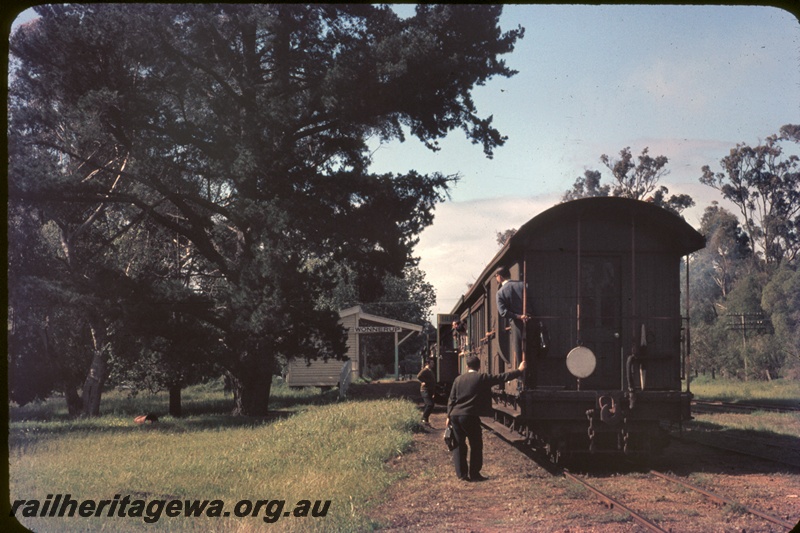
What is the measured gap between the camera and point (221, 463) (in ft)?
40.9

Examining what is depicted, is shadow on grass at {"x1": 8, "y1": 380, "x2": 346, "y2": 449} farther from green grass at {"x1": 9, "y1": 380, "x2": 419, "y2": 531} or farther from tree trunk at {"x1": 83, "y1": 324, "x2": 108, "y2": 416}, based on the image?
tree trunk at {"x1": 83, "y1": 324, "x2": 108, "y2": 416}

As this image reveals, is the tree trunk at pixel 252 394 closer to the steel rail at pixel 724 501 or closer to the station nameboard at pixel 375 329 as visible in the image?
the steel rail at pixel 724 501

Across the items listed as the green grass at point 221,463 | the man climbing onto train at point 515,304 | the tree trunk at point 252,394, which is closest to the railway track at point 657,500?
the man climbing onto train at point 515,304

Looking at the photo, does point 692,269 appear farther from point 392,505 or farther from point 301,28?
point 392,505

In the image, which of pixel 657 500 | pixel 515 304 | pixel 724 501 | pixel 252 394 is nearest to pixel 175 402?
pixel 252 394

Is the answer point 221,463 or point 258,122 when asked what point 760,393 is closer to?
point 258,122

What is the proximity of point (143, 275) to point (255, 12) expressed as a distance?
7.49 metres

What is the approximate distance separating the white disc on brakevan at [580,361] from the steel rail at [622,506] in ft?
4.69

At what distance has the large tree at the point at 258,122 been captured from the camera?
1798 centimetres

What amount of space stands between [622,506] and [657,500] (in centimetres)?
78

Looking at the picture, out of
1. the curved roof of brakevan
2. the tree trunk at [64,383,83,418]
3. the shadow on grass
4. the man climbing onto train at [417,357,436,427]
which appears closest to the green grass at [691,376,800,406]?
the man climbing onto train at [417,357,436,427]

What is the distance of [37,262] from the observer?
19219mm

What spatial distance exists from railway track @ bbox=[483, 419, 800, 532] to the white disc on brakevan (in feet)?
4.69

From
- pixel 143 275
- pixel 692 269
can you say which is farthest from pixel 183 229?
pixel 692 269
